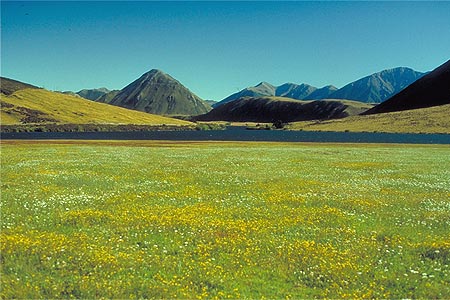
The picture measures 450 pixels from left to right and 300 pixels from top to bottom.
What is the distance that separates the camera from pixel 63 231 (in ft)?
49.5

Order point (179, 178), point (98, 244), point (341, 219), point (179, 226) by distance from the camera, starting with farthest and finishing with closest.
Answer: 1. point (179, 178)
2. point (341, 219)
3. point (179, 226)
4. point (98, 244)

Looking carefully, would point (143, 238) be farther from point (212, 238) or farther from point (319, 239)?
point (319, 239)

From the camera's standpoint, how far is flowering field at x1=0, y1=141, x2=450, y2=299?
1075 centimetres

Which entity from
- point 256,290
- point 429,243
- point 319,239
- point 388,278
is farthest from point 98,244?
point 429,243

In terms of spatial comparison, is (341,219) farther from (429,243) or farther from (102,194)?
(102,194)

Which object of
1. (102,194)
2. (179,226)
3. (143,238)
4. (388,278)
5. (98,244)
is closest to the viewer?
(388,278)

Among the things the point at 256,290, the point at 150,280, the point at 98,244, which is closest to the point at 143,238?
Result: the point at 98,244

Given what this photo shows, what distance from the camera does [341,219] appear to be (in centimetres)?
1844

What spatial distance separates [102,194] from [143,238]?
9.44m

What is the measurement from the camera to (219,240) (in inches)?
570

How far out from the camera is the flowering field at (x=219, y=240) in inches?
423

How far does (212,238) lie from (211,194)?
9.21 m

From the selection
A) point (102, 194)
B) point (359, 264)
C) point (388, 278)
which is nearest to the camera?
point (388, 278)

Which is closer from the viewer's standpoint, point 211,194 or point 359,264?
point 359,264
